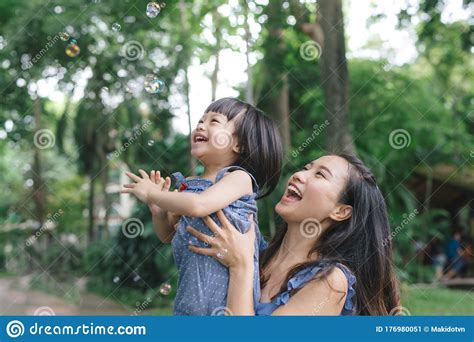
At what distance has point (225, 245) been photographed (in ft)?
7.54

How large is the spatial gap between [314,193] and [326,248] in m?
0.20

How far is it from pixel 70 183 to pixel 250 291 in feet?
56.4

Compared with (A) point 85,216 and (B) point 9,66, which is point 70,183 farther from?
(B) point 9,66

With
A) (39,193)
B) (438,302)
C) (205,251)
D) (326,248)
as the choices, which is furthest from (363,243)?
(39,193)

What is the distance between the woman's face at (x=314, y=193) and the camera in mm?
2422

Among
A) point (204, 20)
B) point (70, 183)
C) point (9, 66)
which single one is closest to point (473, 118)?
point (204, 20)

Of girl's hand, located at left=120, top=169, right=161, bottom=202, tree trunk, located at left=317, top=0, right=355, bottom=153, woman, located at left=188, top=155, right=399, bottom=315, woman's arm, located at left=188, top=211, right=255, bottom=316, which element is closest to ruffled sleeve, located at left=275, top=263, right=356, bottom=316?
woman, located at left=188, top=155, right=399, bottom=315

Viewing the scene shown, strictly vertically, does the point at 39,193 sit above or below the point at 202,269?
above

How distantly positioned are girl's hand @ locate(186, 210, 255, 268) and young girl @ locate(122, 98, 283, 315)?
2cm

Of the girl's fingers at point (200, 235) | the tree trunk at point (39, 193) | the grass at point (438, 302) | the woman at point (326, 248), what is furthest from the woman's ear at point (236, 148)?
the tree trunk at point (39, 193)

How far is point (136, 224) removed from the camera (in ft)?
25.8

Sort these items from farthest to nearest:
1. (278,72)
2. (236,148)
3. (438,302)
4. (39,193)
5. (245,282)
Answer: (39,193) < (438,302) < (278,72) < (236,148) < (245,282)

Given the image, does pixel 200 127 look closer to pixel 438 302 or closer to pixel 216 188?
pixel 216 188

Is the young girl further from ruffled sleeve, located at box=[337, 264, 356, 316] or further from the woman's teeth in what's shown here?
ruffled sleeve, located at box=[337, 264, 356, 316]
